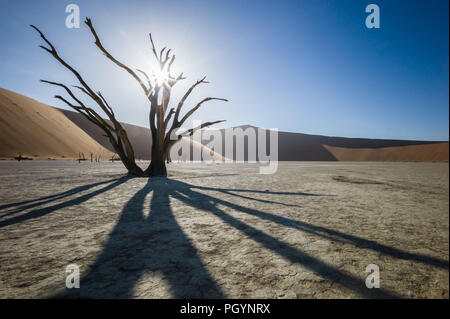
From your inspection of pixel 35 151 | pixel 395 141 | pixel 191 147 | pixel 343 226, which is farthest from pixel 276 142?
pixel 343 226

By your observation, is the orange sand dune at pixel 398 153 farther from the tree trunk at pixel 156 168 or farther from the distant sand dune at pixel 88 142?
the tree trunk at pixel 156 168

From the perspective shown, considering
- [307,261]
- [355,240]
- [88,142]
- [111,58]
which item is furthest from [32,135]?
[355,240]

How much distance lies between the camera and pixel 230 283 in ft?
3.84

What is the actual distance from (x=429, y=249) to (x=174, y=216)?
2.55 meters

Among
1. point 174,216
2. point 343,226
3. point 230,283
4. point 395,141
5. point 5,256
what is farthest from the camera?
point 395,141

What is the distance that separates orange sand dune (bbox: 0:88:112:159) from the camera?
24.1 meters

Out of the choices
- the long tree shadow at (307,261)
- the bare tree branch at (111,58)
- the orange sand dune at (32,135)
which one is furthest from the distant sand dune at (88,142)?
the long tree shadow at (307,261)

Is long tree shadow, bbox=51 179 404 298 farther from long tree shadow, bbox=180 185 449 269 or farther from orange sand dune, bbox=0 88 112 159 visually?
orange sand dune, bbox=0 88 112 159

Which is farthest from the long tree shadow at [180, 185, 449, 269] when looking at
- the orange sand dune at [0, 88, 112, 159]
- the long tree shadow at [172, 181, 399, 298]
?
the orange sand dune at [0, 88, 112, 159]

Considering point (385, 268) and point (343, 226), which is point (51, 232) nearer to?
point (385, 268)

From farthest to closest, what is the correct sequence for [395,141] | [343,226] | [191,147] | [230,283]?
1. [395,141]
2. [191,147]
3. [343,226]
4. [230,283]

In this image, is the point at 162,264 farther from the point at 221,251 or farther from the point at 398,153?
the point at 398,153

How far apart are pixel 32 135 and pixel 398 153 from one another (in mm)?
78826

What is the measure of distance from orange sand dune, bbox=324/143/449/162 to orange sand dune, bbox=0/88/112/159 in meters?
64.0
